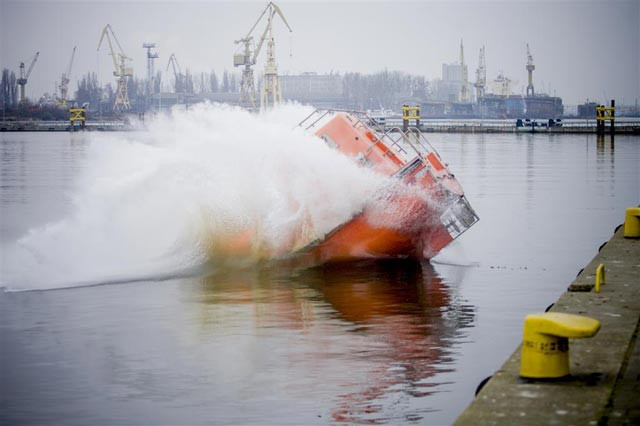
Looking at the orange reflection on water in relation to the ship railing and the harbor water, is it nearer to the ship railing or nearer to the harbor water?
the harbor water

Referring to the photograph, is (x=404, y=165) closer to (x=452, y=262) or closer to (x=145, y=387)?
(x=452, y=262)

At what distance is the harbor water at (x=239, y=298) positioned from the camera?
525 inches

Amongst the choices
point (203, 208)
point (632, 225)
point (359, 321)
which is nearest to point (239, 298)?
point (359, 321)

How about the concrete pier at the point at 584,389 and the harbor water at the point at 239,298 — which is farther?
the harbor water at the point at 239,298

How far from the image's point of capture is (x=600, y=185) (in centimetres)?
4919

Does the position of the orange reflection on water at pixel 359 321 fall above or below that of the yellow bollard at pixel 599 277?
below

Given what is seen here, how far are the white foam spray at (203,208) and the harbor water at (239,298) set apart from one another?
0.05 meters

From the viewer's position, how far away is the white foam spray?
22734 mm

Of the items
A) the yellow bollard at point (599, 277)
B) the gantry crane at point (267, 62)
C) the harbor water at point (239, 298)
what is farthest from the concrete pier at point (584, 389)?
the gantry crane at point (267, 62)

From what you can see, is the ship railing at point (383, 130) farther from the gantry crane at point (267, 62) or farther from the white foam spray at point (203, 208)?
the gantry crane at point (267, 62)

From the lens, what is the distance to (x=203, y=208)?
23.8 metres

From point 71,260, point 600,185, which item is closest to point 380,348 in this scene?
point 71,260

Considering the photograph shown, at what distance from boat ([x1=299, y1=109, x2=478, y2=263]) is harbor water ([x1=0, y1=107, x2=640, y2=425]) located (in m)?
0.42

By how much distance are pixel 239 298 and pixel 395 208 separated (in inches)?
183
